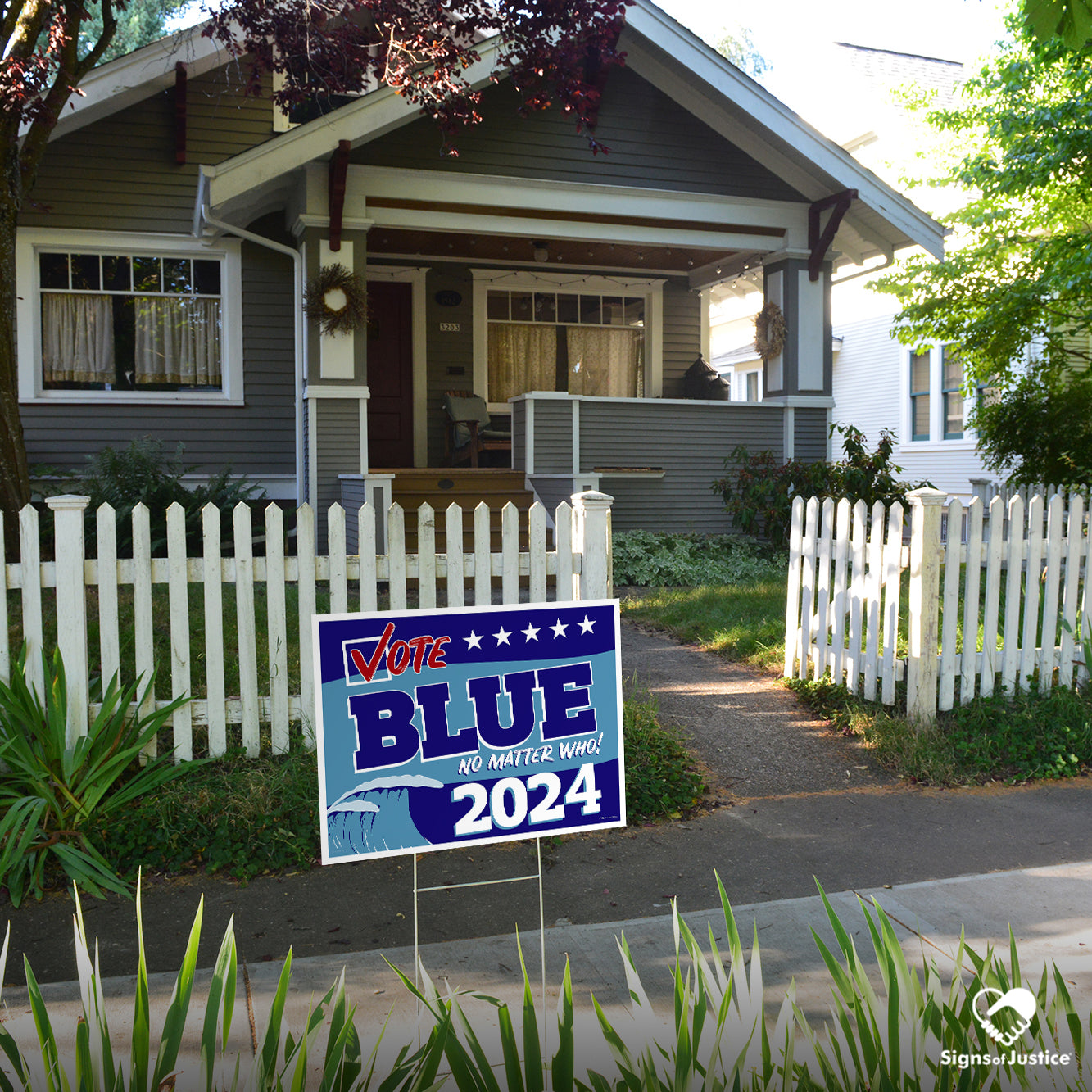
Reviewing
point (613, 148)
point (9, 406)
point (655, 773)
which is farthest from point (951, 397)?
point (9, 406)

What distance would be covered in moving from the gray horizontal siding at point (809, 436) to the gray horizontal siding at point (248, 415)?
6044mm

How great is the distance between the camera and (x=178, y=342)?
461 inches

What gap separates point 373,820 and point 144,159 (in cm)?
1047

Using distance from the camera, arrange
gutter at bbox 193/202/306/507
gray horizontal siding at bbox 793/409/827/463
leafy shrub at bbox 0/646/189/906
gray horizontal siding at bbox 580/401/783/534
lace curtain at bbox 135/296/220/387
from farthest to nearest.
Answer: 1. gray horizontal siding at bbox 793/409/827/463
2. gray horizontal siding at bbox 580/401/783/534
3. lace curtain at bbox 135/296/220/387
4. gutter at bbox 193/202/306/507
5. leafy shrub at bbox 0/646/189/906

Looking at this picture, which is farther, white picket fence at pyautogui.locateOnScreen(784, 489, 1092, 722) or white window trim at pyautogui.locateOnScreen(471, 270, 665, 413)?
white window trim at pyautogui.locateOnScreen(471, 270, 665, 413)

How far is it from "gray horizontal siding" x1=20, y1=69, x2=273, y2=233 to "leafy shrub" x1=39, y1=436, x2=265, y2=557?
2.49 meters

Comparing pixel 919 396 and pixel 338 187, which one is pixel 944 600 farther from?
pixel 919 396

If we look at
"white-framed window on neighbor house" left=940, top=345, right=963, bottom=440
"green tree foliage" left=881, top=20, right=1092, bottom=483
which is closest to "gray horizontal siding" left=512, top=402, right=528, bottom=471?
"green tree foliage" left=881, top=20, right=1092, bottom=483

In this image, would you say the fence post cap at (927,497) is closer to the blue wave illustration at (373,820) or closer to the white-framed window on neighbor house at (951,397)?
the blue wave illustration at (373,820)

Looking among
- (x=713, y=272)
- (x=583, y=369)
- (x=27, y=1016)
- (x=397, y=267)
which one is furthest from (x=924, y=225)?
(x=27, y=1016)

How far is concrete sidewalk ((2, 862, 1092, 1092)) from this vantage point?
2879 millimetres

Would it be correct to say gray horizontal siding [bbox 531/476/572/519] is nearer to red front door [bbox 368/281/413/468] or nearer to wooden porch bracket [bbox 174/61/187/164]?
red front door [bbox 368/281/413/468]

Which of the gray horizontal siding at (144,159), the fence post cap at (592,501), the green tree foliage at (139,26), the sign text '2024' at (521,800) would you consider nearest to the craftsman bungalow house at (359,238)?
the gray horizontal siding at (144,159)

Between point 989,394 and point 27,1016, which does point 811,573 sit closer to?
point 27,1016
